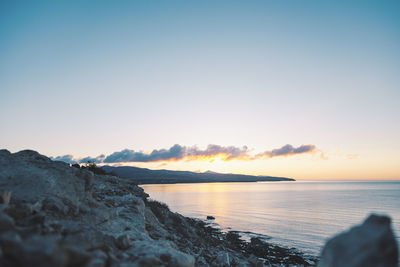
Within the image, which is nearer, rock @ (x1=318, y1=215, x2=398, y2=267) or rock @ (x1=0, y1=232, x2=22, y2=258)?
rock @ (x1=0, y1=232, x2=22, y2=258)

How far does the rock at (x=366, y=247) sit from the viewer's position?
220 inches

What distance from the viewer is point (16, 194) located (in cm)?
985

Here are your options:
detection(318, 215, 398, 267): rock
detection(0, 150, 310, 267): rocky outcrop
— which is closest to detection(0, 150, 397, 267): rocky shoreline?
detection(0, 150, 310, 267): rocky outcrop


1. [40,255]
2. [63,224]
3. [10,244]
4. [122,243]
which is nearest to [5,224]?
[10,244]

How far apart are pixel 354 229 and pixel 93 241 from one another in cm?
754

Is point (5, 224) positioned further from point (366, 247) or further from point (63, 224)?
point (366, 247)

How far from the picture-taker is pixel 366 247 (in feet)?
19.2

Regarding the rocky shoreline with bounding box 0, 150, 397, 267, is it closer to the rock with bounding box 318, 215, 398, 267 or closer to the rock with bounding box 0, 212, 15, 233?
the rock with bounding box 0, 212, 15, 233

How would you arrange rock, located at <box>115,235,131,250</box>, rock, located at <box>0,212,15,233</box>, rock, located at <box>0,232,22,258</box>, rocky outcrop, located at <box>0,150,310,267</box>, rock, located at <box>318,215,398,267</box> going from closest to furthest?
1. rock, located at <box>0,232,22,258</box>
2. rocky outcrop, located at <box>0,150,310,267</box>
3. rock, located at <box>318,215,398,267</box>
4. rock, located at <box>0,212,15,233</box>
5. rock, located at <box>115,235,131,250</box>

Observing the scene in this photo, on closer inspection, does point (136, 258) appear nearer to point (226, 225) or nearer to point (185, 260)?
point (185, 260)

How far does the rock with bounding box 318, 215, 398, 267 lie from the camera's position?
18.3 ft

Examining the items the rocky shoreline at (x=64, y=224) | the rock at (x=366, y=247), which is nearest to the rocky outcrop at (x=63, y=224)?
the rocky shoreline at (x=64, y=224)

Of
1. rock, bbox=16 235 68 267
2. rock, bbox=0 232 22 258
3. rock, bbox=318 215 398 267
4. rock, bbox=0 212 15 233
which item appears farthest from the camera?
rock, bbox=0 212 15 233

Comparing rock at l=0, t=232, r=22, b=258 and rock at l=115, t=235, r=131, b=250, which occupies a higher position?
rock at l=0, t=232, r=22, b=258
